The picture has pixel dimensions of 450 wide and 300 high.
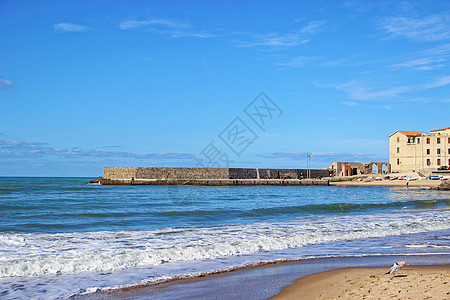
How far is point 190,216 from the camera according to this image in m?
16.8

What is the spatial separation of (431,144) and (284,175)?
24312 mm

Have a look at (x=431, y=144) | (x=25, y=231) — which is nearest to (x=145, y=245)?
(x=25, y=231)

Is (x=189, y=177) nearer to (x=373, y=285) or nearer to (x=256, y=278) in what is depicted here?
(x=256, y=278)

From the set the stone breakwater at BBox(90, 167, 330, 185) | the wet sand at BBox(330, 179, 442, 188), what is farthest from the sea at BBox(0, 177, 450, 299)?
the stone breakwater at BBox(90, 167, 330, 185)

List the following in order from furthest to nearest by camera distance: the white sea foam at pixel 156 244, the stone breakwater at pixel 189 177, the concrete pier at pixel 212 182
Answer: the stone breakwater at pixel 189 177 < the concrete pier at pixel 212 182 < the white sea foam at pixel 156 244

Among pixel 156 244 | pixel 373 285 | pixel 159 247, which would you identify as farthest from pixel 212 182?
pixel 373 285

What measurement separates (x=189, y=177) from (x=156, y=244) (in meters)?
55.8

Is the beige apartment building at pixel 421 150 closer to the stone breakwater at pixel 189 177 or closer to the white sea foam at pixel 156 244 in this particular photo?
the stone breakwater at pixel 189 177

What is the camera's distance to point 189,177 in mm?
65125

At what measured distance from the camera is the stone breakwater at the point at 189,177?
6103cm

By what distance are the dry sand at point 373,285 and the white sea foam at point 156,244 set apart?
8.95 feet

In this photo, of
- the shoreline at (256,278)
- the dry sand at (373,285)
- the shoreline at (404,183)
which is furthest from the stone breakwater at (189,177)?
the dry sand at (373,285)

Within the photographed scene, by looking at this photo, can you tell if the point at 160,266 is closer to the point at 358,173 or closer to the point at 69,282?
the point at 69,282

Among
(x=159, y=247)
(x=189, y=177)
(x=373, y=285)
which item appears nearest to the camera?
(x=373, y=285)
